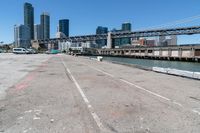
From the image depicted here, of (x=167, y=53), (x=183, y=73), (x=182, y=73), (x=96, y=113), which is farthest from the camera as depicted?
(x=167, y=53)

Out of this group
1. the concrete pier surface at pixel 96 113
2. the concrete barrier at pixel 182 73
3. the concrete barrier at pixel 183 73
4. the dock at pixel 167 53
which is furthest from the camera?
the dock at pixel 167 53

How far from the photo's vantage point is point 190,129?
5332 mm

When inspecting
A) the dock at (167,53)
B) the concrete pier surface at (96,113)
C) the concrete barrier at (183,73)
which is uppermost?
the dock at (167,53)

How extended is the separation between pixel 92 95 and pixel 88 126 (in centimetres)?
384

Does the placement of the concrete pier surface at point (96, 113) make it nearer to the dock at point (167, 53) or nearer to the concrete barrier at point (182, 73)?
the concrete barrier at point (182, 73)

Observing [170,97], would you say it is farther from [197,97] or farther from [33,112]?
[33,112]

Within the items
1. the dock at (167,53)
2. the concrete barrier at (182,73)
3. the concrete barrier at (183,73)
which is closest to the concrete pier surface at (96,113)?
the concrete barrier at (183,73)

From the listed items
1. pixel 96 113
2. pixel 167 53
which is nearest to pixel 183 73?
pixel 96 113

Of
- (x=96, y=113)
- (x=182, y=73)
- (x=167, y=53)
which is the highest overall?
(x=167, y=53)

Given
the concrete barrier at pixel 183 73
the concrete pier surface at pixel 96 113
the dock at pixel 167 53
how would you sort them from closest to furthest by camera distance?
the concrete pier surface at pixel 96 113
the concrete barrier at pixel 183 73
the dock at pixel 167 53

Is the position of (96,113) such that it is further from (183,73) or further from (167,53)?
(167,53)

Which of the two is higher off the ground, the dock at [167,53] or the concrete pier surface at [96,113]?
the dock at [167,53]

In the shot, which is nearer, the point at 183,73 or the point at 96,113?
the point at 96,113

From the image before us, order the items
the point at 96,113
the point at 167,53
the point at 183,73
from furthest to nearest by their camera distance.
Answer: the point at 167,53 → the point at 183,73 → the point at 96,113
